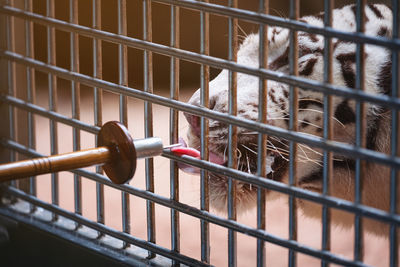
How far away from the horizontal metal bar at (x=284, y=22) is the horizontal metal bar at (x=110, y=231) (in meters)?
0.38

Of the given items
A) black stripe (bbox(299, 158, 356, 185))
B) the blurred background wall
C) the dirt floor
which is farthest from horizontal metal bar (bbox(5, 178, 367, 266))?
the blurred background wall

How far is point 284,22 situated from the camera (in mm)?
772

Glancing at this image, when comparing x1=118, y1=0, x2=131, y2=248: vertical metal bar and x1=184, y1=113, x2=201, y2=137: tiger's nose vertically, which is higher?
x1=118, y1=0, x2=131, y2=248: vertical metal bar

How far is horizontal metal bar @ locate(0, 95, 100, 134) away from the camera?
42.5 inches

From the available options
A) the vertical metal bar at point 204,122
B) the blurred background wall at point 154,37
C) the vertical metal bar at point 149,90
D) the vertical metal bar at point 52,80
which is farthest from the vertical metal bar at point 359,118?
the blurred background wall at point 154,37

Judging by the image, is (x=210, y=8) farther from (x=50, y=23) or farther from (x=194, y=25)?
(x=194, y=25)

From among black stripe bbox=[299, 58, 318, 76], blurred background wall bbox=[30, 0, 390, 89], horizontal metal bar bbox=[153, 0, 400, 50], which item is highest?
blurred background wall bbox=[30, 0, 390, 89]

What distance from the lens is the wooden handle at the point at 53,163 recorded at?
26.6 inches

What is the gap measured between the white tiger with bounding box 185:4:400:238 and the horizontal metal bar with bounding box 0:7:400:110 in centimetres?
32

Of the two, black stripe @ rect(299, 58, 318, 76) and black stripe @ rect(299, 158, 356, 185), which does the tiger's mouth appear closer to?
black stripe @ rect(299, 158, 356, 185)

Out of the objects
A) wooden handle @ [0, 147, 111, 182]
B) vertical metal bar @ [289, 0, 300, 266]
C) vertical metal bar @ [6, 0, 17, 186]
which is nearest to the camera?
wooden handle @ [0, 147, 111, 182]

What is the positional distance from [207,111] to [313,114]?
52 centimetres

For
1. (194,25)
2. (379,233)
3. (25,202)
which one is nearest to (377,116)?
(379,233)

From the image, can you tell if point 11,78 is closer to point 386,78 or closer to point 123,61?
point 123,61
